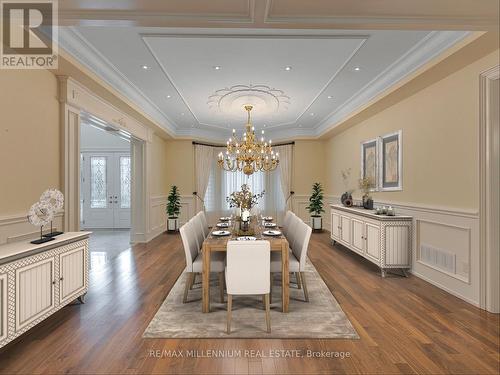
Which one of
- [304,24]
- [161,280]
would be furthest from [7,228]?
[304,24]

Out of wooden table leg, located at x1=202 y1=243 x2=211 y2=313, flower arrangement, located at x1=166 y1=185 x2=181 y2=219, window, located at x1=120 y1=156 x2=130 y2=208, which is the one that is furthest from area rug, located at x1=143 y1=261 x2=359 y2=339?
window, located at x1=120 y1=156 x2=130 y2=208

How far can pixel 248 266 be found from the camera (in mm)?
2723

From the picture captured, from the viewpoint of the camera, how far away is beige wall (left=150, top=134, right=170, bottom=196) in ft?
24.3

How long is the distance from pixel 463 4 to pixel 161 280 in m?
4.35

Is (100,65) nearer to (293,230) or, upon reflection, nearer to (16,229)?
(16,229)

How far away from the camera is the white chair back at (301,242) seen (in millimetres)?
3314

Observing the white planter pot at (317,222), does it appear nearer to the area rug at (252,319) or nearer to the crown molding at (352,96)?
the crown molding at (352,96)

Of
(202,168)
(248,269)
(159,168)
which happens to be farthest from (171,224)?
(248,269)

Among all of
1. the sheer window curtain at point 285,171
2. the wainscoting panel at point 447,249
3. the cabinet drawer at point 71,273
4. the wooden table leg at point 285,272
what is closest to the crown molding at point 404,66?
the wainscoting panel at point 447,249

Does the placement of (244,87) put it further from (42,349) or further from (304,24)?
(42,349)

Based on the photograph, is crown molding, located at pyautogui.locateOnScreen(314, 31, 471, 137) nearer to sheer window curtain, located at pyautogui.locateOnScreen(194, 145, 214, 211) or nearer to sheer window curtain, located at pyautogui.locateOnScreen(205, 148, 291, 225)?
sheer window curtain, located at pyautogui.locateOnScreen(205, 148, 291, 225)

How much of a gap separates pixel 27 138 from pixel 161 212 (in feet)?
16.3

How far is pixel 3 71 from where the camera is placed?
2881mm

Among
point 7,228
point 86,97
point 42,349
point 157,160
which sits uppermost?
point 86,97
